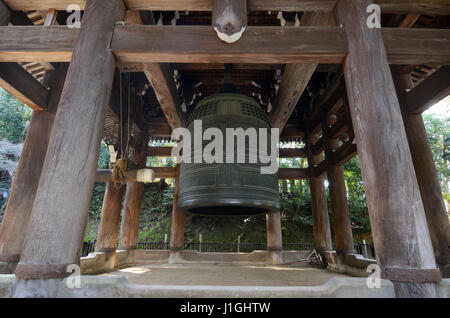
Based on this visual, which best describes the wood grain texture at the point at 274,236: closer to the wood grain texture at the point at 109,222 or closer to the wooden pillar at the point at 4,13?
the wood grain texture at the point at 109,222

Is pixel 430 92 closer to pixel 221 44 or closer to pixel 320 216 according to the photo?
pixel 221 44

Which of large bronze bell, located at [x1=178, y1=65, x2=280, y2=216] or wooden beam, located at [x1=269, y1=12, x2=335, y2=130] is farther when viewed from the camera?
wooden beam, located at [x1=269, y1=12, x2=335, y2=130]

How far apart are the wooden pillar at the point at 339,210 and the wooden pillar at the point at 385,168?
3.91 meters

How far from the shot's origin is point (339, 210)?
586 centimetres

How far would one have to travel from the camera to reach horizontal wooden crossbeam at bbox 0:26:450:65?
101 inches

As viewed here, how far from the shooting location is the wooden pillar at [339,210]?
18.6 ft

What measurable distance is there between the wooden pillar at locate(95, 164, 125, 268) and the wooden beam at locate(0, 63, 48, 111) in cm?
225

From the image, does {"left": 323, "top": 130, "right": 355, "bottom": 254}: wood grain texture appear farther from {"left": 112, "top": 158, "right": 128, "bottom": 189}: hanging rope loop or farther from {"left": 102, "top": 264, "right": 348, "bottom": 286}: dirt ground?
{"left": 112, "top": 158, "right": 128, "bottom": 189}: hanging rope loop

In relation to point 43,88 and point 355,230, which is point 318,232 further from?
point 355,230

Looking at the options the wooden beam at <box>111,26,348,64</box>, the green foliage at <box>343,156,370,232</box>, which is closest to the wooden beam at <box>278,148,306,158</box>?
the wooden beam at <box>111,26,348,64</box>
